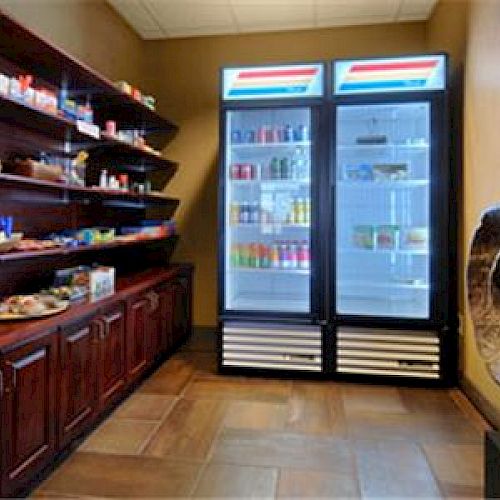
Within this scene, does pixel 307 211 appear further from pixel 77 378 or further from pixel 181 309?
pixel 77 378

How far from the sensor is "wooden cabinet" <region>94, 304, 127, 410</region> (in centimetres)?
252

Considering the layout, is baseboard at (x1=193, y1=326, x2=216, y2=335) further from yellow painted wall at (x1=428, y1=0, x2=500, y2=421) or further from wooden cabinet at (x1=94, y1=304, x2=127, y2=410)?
yellow painted wall at (x1=428, y1=0, x2=500, y2=421)

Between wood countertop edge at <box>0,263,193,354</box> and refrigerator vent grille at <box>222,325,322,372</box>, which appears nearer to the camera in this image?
wood countertop edge at <box>0,263,193,354</box>

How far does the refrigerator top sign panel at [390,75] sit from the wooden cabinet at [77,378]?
2.27 metres

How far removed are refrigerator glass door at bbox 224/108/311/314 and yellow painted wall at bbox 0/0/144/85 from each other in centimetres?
112

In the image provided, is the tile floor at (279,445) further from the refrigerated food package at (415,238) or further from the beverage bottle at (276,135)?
the beverage bottle at (276,135)

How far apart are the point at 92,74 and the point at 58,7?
745 millimetres

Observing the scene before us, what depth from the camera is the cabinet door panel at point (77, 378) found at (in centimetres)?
216

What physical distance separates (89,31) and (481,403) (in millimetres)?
3606

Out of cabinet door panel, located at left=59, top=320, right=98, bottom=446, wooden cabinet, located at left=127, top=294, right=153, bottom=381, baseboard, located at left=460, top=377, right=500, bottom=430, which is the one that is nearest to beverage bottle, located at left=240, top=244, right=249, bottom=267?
wooden cabinet, located at left=127, top=294, right=153, bottom=381

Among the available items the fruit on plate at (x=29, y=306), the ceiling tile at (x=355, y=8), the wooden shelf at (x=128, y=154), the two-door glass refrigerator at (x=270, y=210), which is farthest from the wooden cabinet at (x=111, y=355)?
the ceiling tile at (x=355, y=8)

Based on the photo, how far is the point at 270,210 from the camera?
354cm

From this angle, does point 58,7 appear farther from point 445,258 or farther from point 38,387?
point 445,258

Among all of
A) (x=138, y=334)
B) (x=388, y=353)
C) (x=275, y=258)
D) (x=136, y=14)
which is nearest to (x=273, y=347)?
(x=275, y=258)
